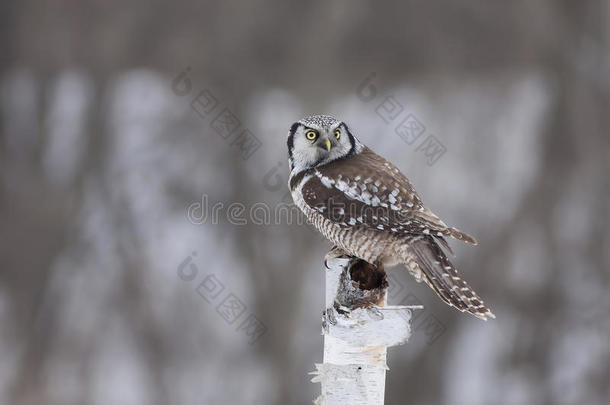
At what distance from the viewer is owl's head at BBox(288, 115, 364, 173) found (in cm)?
300

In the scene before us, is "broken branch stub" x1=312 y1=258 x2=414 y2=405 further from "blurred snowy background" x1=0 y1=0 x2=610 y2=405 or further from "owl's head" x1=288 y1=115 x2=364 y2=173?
"blurred snowy background" x1=0 y1=0 x2=610 y2=405

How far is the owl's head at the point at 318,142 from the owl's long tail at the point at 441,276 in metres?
0.59

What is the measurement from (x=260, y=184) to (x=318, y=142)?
176cm

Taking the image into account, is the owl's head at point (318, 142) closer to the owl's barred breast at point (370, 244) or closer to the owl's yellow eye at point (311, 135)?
the owl's yellow eye at point (311, 135)

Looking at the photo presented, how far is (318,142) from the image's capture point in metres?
3.02

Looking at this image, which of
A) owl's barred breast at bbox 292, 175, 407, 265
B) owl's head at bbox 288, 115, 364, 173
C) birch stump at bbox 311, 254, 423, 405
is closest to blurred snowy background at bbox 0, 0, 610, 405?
owl's head at bbox 288, 115, 364, 173

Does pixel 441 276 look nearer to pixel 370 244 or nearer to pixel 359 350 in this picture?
pixel 370 244

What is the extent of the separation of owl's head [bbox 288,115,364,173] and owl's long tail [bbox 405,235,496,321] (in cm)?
59

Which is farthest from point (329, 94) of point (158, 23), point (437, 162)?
point (158, 23)

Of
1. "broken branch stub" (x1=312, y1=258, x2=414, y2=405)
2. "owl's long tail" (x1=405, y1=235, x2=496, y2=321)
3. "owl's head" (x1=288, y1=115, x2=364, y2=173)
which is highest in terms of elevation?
"owl's head" (x1=288, y1=115, x2=364, y2=173)

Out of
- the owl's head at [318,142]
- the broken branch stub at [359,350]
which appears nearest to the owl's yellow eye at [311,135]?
the owl's head at [318,142]

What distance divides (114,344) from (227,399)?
95 centimetres

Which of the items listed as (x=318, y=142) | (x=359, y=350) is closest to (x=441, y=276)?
(x=359, y=350)

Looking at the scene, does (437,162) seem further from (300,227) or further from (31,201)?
(31,201)
